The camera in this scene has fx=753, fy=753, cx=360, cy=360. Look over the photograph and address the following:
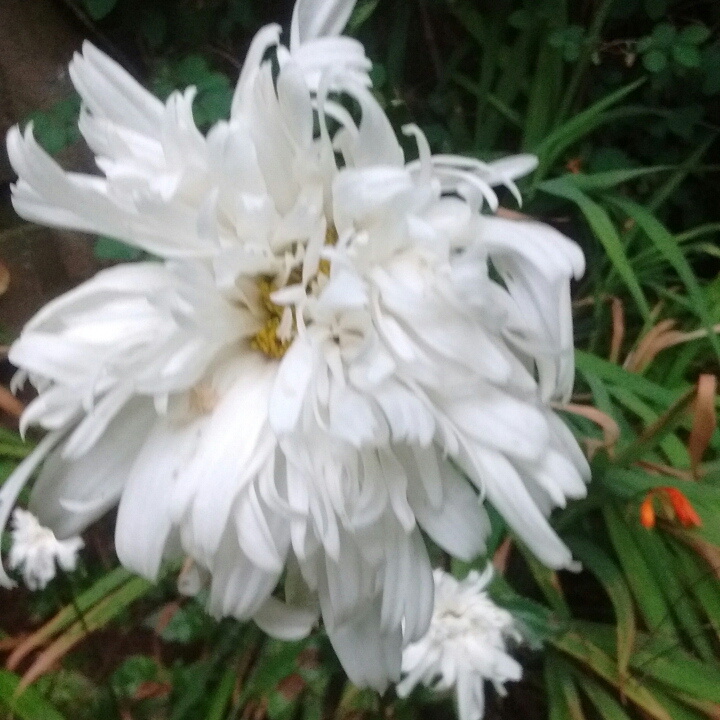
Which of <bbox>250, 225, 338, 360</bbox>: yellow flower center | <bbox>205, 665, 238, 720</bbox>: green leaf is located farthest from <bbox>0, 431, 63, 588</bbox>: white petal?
<bbox>205, 665, 238, 720</bbox>: green leaf

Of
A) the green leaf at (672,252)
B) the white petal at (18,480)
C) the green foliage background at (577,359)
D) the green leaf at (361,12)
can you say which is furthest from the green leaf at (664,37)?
the white petal at (18,480)

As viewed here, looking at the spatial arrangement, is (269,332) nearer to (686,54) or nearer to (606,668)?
(606,668)

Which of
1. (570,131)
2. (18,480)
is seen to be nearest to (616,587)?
(570,131)

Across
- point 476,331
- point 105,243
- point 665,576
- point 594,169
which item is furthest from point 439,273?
point 594,169

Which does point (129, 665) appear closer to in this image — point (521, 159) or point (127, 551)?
point (127, 551)

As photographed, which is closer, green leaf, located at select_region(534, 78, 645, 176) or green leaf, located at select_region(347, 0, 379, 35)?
green leaf, located at select_region(347, 0, 379, 35)

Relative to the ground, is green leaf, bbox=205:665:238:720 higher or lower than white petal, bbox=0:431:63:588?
lower

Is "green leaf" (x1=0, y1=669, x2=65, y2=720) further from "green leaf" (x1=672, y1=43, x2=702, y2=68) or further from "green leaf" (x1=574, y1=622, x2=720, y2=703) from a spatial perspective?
"green leaf" (x1=672, y1=43, x2=702, y2=68)
